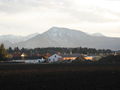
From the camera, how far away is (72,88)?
96.5 ft

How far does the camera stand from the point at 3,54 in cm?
14812

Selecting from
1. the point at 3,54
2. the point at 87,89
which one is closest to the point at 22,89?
A: the point at 87,89

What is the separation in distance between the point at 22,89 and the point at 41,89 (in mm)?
1674

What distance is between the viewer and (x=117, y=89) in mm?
28188

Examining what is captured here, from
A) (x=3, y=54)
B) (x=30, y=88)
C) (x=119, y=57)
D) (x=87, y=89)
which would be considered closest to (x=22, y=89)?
(x=30, y=88)

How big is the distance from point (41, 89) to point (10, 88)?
3014 millimetres

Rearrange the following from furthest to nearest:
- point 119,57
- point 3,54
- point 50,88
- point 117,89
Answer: point 3,54
point 119,57
point 50,88
point 117,89

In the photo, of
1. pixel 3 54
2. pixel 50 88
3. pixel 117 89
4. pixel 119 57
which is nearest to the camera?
pixel 117 89

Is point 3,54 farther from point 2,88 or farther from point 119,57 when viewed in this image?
point 2,88

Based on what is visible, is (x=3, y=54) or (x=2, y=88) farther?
(x=3, y=54)

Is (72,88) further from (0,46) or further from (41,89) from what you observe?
(0,46)

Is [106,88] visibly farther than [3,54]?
No

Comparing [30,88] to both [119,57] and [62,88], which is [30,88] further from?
[119,57]

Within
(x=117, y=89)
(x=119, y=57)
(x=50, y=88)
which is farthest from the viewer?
(x=119, y=57)
